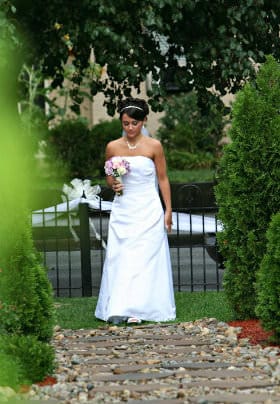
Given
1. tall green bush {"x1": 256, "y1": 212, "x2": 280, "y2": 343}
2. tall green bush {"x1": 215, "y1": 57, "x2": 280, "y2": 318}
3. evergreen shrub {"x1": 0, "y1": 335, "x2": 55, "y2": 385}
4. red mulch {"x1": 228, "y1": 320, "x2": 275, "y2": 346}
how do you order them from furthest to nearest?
1. tall green bush {"x1": 215, "y1": 57, "x2": 280, "y2": 318}
2. red mulch {"x1": 228, "y1": 320, "x2": 275, "y2": 346}
3. tall green bush {"x1": 256, "y1": 212, "x2": 280, "y2": 343}
4. evergreen shrub {"x1": 0, "y1": 335, "x2": 55, "y2": 385}

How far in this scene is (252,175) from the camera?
896 centimetres

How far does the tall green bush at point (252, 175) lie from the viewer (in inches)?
351

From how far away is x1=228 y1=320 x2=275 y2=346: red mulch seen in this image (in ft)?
26.9

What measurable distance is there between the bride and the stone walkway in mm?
736

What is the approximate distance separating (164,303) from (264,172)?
1664 mm

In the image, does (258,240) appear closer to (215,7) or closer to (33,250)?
(33,250)

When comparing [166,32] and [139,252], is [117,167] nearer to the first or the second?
[139,252]

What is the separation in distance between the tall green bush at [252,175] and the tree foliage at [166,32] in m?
3.83

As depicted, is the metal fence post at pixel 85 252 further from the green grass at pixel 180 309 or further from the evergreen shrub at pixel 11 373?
the evergreen shrub at pixel 11 373

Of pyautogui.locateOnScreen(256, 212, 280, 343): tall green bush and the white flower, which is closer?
pyautogui.locateOnScreen(256, 212, 280, 343): tall green bush

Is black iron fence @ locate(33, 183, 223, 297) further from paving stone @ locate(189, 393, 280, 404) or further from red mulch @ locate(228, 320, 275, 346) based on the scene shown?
paving stone @ locate(189, 393, 280, 404)

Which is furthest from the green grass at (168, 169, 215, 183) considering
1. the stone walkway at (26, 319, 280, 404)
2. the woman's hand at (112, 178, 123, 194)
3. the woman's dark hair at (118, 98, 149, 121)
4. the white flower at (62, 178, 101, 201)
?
the stone walkway at (26, 319, 280, 404)

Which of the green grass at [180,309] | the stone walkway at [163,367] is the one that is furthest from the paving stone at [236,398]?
the green grass at [180,309]

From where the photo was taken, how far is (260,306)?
313 inches
